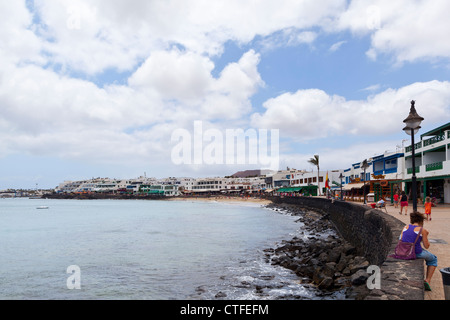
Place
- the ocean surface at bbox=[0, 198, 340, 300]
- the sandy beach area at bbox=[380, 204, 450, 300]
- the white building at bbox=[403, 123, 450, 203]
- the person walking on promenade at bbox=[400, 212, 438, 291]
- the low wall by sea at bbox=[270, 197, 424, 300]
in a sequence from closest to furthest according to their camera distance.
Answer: the low wall by sea at bbox=[270, 197, 424, 300]
the sandy beach area at bbox=[380, 204, 450, 300]
the person walking on promenade at bbox=[400, 212, 438, 291]
the ocean surface at bbox=[0, 198, 340, 300]
the white building at bbox=[403, 123, 450, 203]

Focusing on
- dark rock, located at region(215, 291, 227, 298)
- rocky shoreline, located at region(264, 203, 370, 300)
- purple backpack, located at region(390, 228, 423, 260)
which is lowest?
dark rock, located at region(215, 291, 227, 298)

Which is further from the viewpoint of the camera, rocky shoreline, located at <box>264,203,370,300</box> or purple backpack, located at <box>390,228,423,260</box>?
rocky shoreline, located at <box>264,203,370,300</box>

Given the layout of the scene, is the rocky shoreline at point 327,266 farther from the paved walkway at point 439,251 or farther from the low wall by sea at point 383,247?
the paved walkway at point 439,251

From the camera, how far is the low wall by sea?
542 centimetres

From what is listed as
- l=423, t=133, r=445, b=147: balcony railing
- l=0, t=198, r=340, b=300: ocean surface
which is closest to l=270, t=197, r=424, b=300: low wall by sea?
l=0, t=198, r=340, b=300: ocean surface

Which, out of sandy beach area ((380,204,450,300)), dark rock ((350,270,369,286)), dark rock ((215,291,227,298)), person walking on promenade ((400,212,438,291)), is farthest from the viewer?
dark rock ((215,291,227,298))

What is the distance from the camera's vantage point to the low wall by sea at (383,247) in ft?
17.8

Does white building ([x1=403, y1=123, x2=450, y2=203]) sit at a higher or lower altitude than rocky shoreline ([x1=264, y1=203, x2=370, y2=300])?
higher

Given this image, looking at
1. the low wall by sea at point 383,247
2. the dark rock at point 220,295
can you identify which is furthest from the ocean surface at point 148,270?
the low wall by sea at point 383,247

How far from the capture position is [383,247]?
1099cm

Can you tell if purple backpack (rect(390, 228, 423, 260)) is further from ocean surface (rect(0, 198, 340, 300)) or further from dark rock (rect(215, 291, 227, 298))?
dark rock (rect(215, 291, 227, 298))
